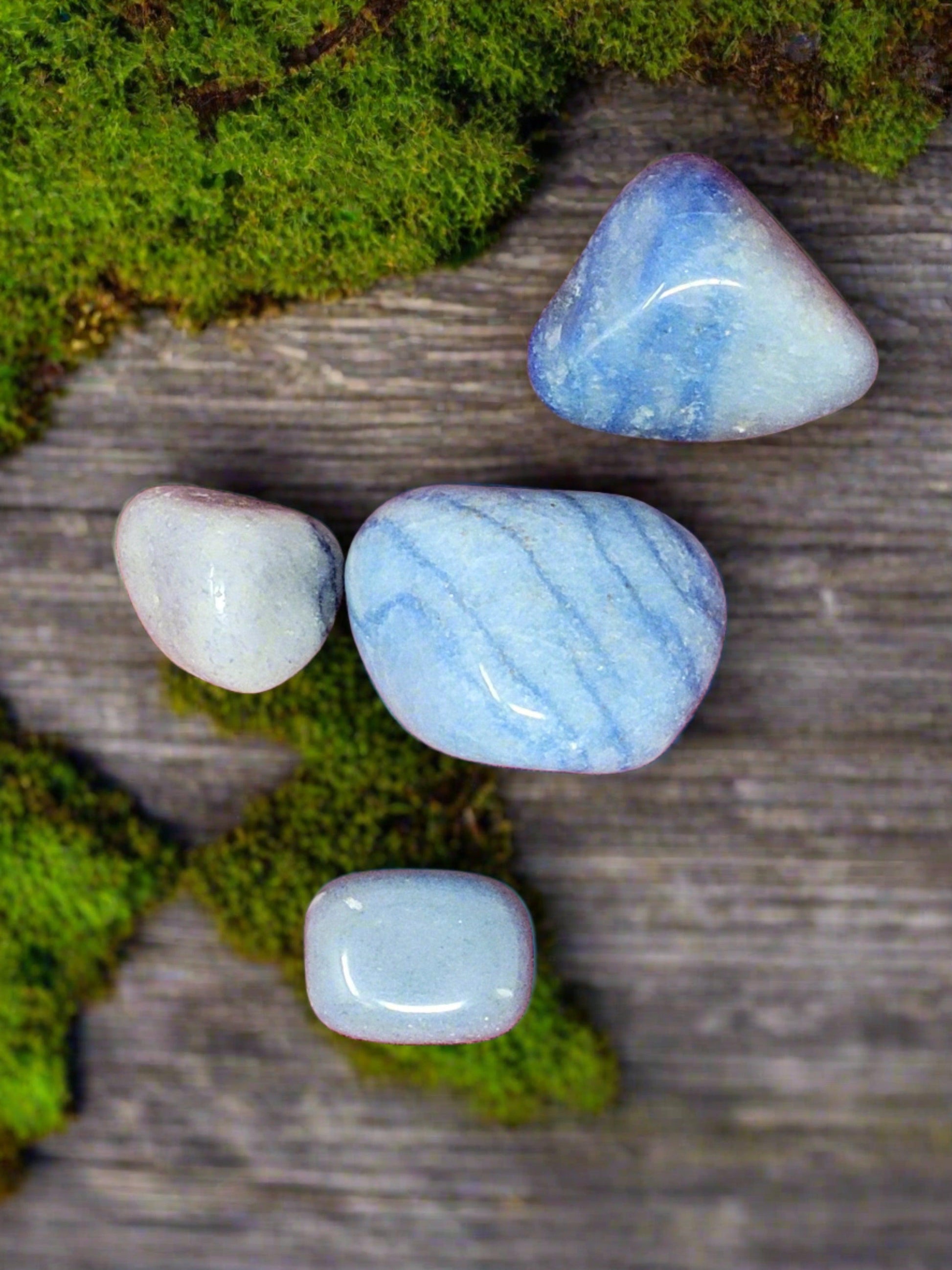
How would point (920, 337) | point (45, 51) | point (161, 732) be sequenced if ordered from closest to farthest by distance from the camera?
point (45, 51) → point (920, 337) → point (161, 732)

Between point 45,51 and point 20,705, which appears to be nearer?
point 45,51

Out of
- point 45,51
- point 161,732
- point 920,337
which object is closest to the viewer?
point 45,51

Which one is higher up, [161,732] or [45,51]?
[45,51]

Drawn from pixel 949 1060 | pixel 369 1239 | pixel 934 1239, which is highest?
pixel 949 1060

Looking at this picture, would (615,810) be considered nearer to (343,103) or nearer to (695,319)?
(695,319)

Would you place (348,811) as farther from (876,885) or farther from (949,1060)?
(949,1060)

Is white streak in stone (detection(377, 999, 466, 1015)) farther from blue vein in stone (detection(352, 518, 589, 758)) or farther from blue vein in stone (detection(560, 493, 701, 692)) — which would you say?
blue vein in stone (detection(560, 493, 701, 692))

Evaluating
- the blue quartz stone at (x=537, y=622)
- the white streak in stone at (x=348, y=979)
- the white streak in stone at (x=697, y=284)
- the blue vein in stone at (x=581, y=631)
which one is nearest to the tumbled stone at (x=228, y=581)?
the blue quartz stone at (x=537, y=622)

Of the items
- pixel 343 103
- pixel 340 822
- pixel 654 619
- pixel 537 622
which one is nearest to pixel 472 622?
pixel 537 622

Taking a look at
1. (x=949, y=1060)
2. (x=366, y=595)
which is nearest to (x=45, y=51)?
(x=366, y=595)

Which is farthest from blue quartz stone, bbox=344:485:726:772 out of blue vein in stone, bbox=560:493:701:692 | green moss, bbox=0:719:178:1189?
green moss, bbox=0:719:178:1189
